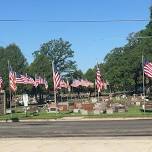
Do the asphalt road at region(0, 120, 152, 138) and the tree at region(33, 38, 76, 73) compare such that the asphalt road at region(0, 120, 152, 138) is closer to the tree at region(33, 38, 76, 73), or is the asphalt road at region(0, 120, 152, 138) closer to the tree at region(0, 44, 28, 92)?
the tree at region(0, 44, 28, 92)

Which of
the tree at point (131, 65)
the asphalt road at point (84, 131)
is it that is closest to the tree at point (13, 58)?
Result: the tree at point (131, 65)

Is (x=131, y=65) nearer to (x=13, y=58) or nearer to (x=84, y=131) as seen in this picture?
(x=13, y=58)

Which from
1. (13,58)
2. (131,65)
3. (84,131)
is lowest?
(84,131)

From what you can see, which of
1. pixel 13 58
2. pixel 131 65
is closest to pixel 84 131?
pixel 131 65

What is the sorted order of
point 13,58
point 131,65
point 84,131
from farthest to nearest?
point 13,58, point 131,65, point 84,131

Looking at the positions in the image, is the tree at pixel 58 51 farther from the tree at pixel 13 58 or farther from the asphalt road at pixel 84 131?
the asphalt road at pixel 84 131

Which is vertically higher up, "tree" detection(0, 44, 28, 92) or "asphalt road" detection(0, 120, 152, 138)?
"tree" detection(0, 44, 28, 92)

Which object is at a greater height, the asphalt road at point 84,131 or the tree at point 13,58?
the tree at point 13,58

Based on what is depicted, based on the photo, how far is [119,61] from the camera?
364 ft

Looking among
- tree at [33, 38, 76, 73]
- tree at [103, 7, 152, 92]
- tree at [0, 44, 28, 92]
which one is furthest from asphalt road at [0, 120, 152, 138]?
tree at [33, 38, 76, 73]

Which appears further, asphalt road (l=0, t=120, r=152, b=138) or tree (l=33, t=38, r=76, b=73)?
tree (l=33, t=38, r=76, b=73)
